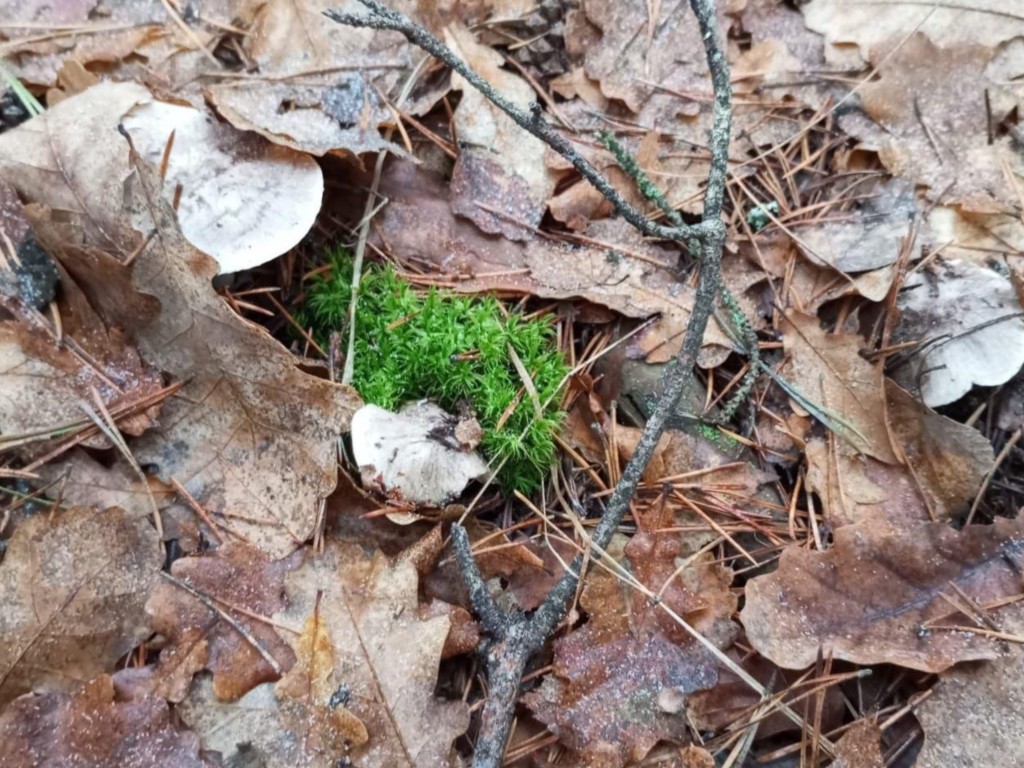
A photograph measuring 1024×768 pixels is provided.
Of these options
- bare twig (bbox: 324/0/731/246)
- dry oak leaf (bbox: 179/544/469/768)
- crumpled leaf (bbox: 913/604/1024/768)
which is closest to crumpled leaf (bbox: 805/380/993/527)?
crumpled leaf (bbox: 913/604/1024/768)

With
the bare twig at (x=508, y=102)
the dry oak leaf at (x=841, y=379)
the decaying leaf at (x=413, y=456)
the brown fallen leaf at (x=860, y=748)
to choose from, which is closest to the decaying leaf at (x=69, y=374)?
the decaying leaf at (x=413, y=456)

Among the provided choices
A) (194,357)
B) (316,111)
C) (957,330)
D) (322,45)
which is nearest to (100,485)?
(194,357)

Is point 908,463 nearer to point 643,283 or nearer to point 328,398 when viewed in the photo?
point 643,283

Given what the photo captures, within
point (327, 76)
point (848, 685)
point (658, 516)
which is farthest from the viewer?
point (327, 76)

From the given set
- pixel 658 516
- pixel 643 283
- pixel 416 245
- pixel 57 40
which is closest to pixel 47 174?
pixel 57 40

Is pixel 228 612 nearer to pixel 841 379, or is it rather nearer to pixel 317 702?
pixel 317 702

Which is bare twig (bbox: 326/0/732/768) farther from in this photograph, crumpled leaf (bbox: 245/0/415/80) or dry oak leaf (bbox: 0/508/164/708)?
dry oak leaf (bbox: 0/508/164/708)
